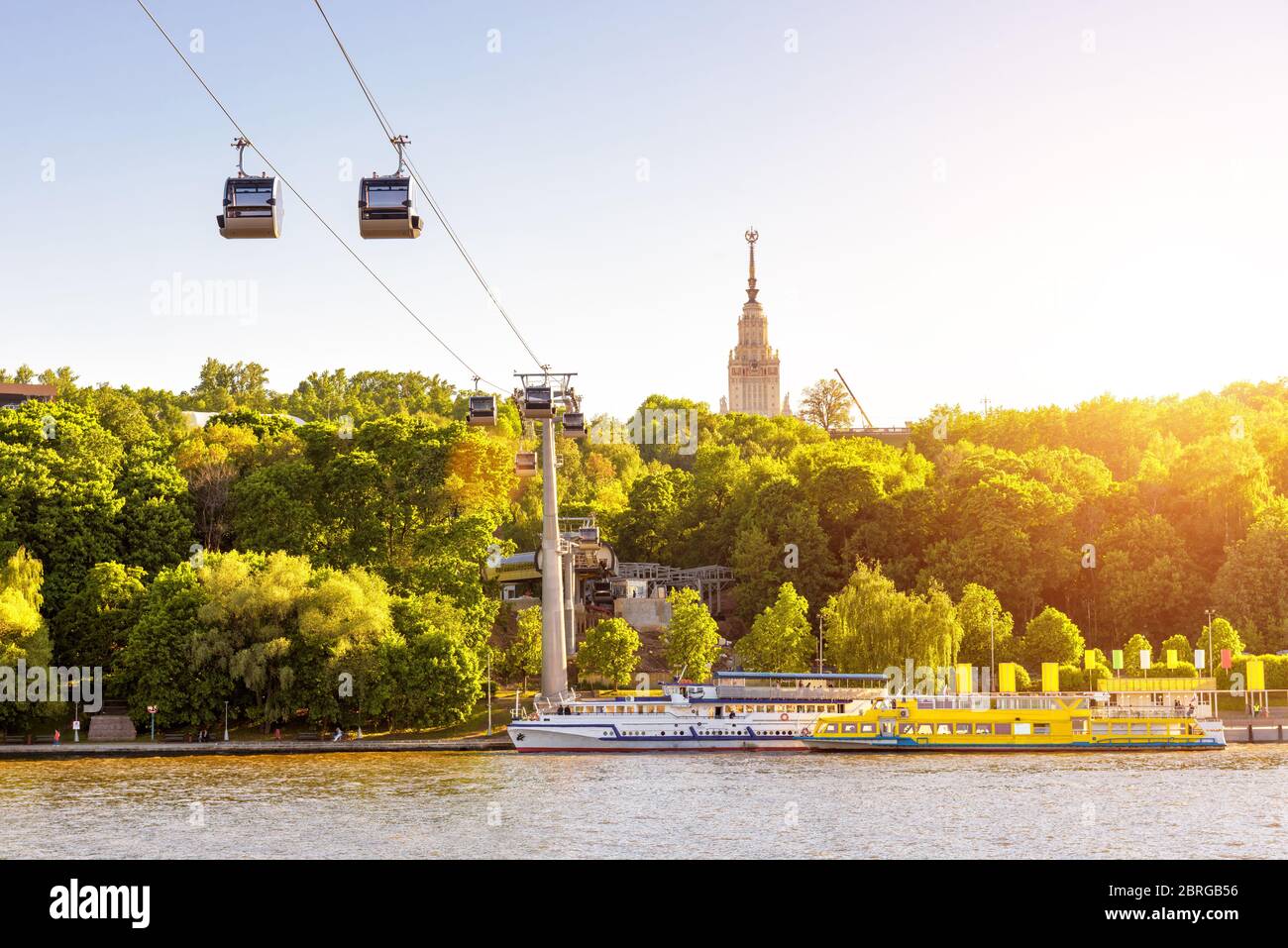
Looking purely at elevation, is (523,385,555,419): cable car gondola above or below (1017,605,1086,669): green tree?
above

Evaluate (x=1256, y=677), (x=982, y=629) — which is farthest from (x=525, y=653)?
(x=1256, y=677)

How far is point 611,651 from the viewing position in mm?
67812

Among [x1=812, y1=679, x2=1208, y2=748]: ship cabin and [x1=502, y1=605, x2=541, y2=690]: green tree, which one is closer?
[x1=812, y1=679, x2=1208, y2=748]: ship cabin

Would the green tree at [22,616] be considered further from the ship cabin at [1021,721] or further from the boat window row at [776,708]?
the ship cabin at [1021,721]

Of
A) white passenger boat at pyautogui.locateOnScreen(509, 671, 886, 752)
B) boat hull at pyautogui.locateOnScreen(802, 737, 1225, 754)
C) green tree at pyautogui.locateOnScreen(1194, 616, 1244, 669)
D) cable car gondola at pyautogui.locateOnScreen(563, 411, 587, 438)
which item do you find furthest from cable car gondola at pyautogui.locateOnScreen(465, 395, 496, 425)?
green tree at pyautogui.locateOnScreen(1194, 616, 1244, 669)

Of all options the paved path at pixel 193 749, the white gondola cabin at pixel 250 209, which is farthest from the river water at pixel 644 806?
the white gondola cabin at pixel 250 209

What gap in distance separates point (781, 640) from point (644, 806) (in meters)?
28.9

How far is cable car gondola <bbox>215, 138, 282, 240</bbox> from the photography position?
60.2 feet

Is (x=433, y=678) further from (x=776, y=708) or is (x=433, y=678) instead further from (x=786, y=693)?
(x=786, y=693)

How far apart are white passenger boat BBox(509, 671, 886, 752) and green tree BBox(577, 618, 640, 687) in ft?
11.2

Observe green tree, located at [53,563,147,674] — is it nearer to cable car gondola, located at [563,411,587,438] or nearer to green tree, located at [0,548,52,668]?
green tree, located at [0,548,52,668]

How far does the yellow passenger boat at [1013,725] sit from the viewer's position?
60125 millimetres

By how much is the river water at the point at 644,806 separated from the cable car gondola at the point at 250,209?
1707 cm
